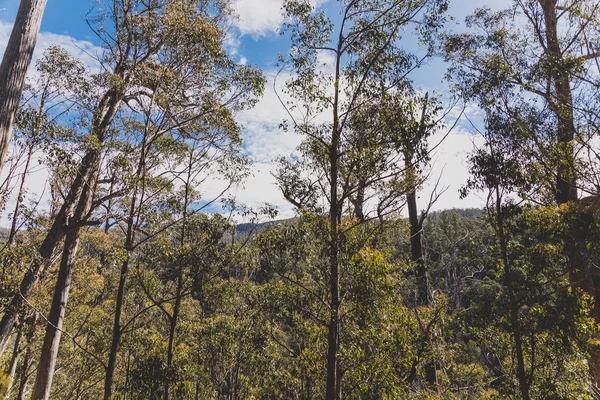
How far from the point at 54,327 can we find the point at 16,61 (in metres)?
4.67

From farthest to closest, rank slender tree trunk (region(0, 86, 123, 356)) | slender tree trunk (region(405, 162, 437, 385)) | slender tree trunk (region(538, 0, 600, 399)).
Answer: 1. slender tree trunk (region(405, 162, 437, 385))
2. slender tree trunk (region(0, 86, 123, 356))
3. slender tree trunk (region(538, 0, 600, 399))

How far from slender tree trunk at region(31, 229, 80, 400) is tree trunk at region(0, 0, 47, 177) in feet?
13.4

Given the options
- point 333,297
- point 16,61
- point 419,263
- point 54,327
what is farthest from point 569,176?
point 54,327

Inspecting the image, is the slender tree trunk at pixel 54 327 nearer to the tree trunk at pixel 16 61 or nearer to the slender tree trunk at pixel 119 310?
the slender tree trunk at pixel 119 310

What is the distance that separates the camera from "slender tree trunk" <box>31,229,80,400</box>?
625 centimetres

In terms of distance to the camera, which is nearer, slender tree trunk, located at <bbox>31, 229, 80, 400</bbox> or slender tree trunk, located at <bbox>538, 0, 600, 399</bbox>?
slender tree trunk, located at <bbox>538, 0, 600, 399</bbox>

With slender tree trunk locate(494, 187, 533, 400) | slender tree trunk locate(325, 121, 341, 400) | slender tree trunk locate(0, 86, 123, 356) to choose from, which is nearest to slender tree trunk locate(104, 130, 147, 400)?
slender tree trunk locate(0, 86, 123, 356)

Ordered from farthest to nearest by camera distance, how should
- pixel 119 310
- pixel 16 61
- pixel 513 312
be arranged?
pixel 513 312, pixel 119 310, pixel 16 61

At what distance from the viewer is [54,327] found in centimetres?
581

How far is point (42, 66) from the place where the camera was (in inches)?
294

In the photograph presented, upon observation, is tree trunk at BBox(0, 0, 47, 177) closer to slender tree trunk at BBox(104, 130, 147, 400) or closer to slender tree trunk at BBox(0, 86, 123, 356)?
slender tree trunk at BBox(104, 130, 147, 400)

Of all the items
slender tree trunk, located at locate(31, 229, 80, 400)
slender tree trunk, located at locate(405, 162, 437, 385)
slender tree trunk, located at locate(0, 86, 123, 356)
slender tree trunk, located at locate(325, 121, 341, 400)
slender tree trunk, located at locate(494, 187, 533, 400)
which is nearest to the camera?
slender tree trunk, located at locate(325, 121, 341, 400)

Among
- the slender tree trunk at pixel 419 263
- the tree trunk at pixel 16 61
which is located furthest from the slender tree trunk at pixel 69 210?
the slender tree trunk at pixel 419 263

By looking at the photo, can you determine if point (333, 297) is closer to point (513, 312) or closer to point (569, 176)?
point (513, 312)
